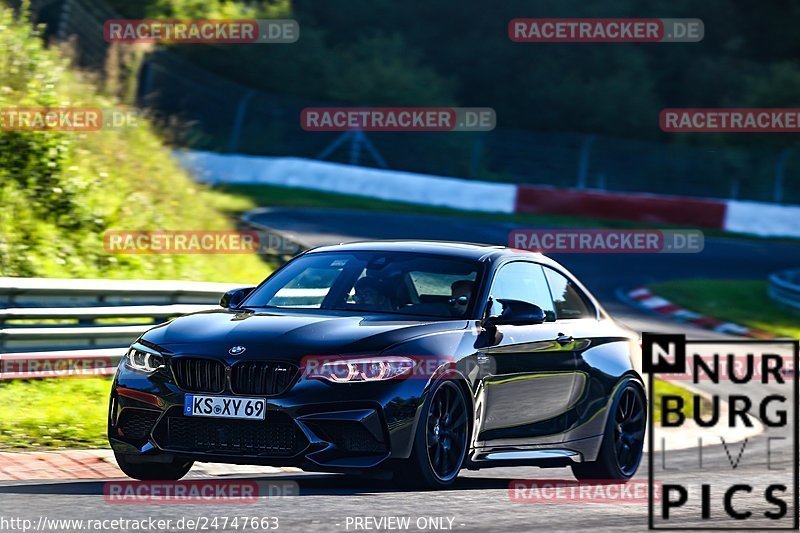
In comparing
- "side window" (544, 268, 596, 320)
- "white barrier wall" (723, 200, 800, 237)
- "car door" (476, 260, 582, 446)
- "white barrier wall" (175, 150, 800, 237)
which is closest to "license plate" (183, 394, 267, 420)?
"car door" (476, 260, 582, 446)

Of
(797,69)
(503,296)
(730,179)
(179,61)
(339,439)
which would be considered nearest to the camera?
(339,439)

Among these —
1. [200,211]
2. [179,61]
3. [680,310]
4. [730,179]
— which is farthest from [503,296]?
[730,179]

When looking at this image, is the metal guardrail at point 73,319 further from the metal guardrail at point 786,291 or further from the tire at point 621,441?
the metal guardrail at point 786,291

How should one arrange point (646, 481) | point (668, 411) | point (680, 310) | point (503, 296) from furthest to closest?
point (680, 310) → point (668, 411) → point (646, 481) → point (503, 296)

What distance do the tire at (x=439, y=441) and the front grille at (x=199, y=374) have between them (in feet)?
3.35

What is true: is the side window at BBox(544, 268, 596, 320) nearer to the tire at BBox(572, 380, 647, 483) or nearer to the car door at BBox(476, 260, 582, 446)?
the car door at BBox(476, 260, 582, 446)

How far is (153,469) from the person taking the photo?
7.82m

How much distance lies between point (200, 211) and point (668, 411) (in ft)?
24.4

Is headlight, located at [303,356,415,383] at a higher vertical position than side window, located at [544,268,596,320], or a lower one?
lower

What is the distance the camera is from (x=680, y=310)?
22.6 meters

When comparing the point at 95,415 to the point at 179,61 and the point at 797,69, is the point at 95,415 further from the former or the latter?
the point at 797,69

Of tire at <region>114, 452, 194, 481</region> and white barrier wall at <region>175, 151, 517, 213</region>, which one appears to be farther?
white barrier wall at <region>175, 151, 517, 213</region>

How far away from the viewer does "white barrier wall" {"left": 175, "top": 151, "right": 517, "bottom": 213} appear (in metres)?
31.0

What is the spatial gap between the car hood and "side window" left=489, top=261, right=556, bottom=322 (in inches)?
26.5
